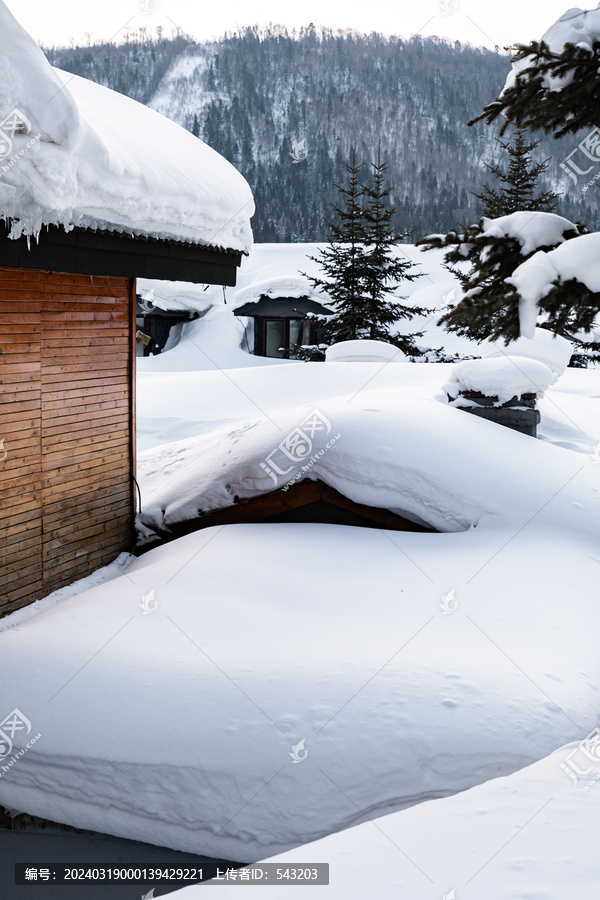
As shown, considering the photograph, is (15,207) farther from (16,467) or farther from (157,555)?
(157,555)

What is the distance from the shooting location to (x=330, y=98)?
321ft

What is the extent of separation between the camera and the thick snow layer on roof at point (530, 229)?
20.1ft

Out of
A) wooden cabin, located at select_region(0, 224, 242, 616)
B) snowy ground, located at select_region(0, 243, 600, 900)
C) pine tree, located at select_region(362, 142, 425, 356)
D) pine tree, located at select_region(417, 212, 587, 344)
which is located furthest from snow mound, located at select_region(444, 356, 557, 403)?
pine tree, located at select_region(362, 142, 425, 356)

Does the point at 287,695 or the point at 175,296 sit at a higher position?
the point at 175,296

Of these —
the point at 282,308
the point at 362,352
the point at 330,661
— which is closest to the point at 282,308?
the point at 282,308

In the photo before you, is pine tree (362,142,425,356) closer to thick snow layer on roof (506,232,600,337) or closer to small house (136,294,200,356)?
small house (136,294,200,356)

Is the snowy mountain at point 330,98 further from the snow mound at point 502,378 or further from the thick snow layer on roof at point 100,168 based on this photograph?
the thick snow layer on roof at point 100,168

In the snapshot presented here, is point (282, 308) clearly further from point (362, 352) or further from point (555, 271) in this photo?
point (555, 271)

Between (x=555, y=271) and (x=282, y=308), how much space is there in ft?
73.4

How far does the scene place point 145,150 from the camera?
5402mm

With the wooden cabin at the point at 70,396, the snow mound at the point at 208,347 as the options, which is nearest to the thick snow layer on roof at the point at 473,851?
the wooden cabin at the point at 70,396

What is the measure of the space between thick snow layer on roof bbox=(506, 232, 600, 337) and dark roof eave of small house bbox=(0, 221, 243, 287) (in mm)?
2674

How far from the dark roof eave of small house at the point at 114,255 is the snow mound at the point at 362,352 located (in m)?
9.39

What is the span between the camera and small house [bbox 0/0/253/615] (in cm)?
388
